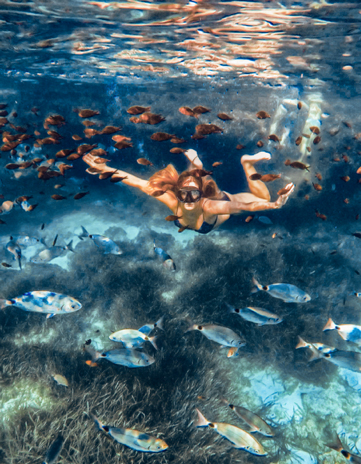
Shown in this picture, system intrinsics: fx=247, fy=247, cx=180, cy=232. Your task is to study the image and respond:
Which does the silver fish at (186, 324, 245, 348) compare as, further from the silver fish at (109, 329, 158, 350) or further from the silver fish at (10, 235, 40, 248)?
the silver fish at (10, 235, 40, 248)

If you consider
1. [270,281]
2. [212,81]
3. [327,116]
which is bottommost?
[270,281]

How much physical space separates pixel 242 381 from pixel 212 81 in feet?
52.9

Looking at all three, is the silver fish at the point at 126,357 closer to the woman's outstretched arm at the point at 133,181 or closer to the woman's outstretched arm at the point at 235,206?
the woman's outstretched arm at the point at 133,181

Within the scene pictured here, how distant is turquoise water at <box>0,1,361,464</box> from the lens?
515 centimetres

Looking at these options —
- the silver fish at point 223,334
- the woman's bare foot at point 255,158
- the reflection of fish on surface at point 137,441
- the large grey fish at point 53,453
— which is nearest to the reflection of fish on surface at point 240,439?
the reflection of fish on surface at point 137,441

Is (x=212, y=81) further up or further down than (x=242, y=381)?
further up

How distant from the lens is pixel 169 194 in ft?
24.8

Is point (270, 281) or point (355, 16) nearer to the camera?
point (355, 16)

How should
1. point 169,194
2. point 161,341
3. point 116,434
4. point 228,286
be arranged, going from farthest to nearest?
point 228,286
point 169,194
point 161,341
point 116,434

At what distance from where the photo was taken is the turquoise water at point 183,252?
5.15m

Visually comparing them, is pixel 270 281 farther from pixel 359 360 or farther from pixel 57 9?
pixel 57 9

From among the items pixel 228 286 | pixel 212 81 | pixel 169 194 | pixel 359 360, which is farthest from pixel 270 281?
pixel 212 81

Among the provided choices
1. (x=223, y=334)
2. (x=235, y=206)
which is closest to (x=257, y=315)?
(x=223, y=334)

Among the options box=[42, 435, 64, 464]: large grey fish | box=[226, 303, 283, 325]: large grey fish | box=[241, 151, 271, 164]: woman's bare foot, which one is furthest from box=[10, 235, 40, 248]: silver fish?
box=[241, 151, 271, 164]: woman's bare foot
